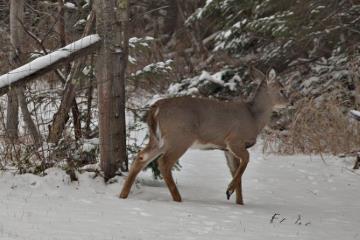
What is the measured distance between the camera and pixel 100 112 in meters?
7.55

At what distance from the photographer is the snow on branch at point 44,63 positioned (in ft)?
23.3

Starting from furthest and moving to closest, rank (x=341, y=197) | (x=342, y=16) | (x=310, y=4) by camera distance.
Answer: (x=342, y=16)
(x=310, y=4)
(x=341, y=197)

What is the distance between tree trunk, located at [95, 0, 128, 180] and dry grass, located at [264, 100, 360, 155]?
4.75 m

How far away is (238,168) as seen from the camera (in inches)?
316

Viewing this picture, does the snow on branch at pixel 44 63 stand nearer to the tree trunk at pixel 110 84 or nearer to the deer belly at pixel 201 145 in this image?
the tree trunk at pixel 110 84

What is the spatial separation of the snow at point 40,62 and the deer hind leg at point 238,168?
6.72 ft

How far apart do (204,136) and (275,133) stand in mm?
4623

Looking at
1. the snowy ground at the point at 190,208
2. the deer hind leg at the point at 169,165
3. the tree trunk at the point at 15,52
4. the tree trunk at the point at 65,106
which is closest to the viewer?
the snowy ground at the point at 190,208

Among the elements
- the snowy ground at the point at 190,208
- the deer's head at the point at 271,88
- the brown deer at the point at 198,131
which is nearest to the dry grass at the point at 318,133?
the snowy ground at the point at 190,208

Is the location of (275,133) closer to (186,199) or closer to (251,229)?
(186,199)

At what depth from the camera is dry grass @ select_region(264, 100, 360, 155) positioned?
11406 mm

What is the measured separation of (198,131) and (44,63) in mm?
1850

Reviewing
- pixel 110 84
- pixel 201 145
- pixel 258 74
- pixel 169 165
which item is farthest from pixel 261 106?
pixel 110 84

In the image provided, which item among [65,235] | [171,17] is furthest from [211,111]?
[171,17]
